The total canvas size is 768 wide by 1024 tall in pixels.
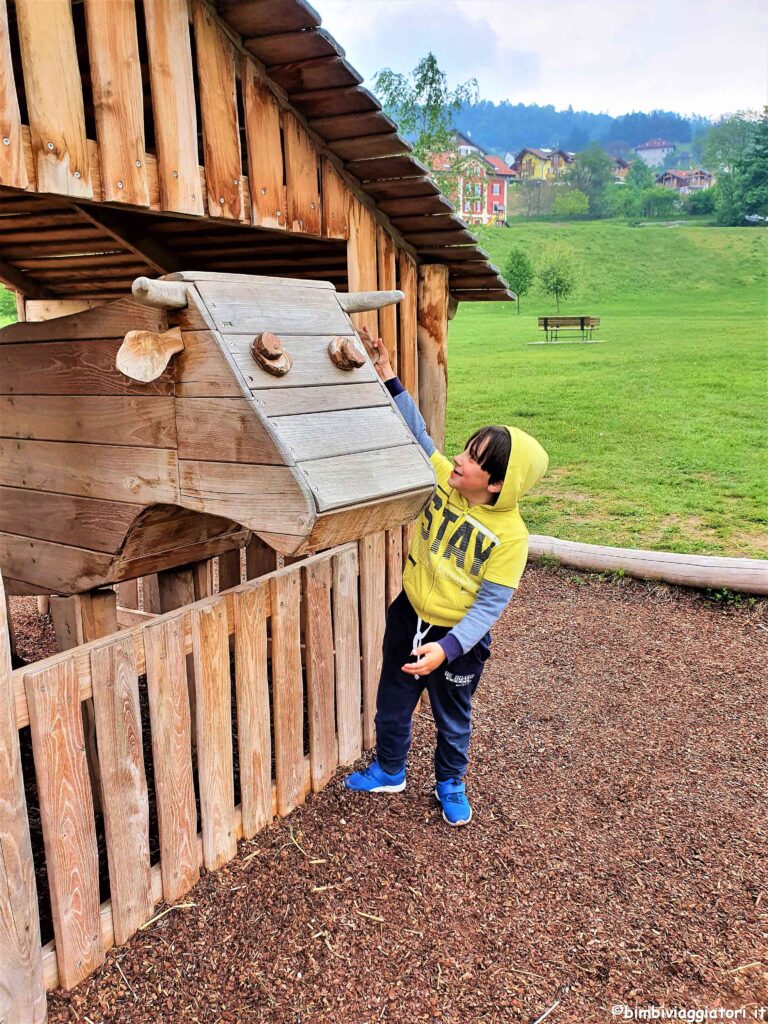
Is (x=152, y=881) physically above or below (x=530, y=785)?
above

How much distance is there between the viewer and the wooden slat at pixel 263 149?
295 cm

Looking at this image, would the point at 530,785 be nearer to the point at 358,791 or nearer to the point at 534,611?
the point at 358,791

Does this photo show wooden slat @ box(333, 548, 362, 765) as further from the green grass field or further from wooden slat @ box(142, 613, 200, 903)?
the green grass field

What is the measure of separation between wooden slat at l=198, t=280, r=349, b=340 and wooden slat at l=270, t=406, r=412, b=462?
0.30m

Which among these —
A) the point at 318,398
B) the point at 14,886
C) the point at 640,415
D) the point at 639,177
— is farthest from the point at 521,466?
the point at 639,177

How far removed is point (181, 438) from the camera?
243 centimetres

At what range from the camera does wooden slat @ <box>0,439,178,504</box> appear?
2.55m

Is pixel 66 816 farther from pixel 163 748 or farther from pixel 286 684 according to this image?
pixel 286 684

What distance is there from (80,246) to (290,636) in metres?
2.56

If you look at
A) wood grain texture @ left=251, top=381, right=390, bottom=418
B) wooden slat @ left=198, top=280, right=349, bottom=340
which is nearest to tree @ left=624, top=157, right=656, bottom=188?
wooden slat @ left=198, top=280, right=349, bottom=340

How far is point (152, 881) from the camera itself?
9.47 feet

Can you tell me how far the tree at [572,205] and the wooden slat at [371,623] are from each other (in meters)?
93.9

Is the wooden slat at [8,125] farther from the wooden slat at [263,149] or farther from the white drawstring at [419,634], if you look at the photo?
the white drawstring at [419,634]

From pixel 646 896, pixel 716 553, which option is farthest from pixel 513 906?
pixel 716 553
